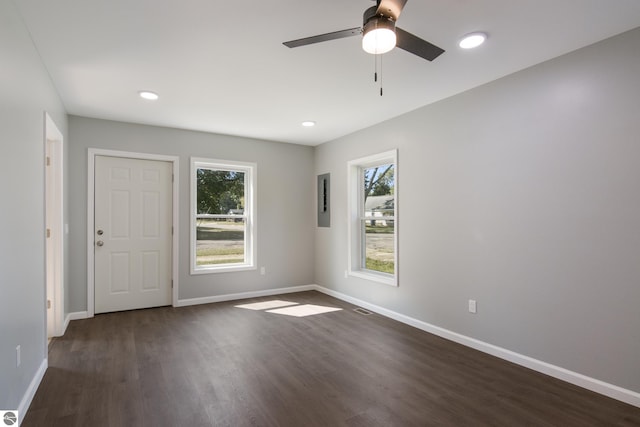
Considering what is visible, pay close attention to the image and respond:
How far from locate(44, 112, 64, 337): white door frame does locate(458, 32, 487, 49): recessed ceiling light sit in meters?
3.90

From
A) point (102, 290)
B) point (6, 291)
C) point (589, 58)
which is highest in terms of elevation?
point (589, 58)

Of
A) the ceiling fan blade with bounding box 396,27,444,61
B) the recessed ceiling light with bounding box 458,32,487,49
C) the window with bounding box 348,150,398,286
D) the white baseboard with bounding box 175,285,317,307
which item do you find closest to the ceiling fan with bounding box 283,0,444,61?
the ceiling fan blade with bounding box 396,27,444,61

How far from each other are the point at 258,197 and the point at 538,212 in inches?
151

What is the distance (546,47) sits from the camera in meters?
2.53

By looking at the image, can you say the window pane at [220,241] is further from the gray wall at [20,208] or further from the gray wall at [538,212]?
the gray wall at [538,212]

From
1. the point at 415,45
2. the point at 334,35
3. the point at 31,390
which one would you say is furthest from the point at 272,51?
the point at 31,390

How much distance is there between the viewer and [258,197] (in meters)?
5.41

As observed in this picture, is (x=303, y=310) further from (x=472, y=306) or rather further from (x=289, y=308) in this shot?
(x=472, y=306)

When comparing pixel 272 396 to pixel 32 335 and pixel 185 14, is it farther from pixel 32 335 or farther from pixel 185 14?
pixel 185 14

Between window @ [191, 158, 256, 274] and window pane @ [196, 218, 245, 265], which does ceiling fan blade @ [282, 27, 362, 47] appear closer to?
window @ [191, 158, 256, 274]

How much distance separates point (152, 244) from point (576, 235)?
4748mm

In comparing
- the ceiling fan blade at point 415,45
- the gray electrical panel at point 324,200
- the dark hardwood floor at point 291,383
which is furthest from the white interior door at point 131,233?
the ceiling fan blade at point 415,45

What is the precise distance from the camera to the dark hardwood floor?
7.06 ft

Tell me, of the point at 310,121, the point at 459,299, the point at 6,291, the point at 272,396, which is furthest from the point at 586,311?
the point at 6,291
